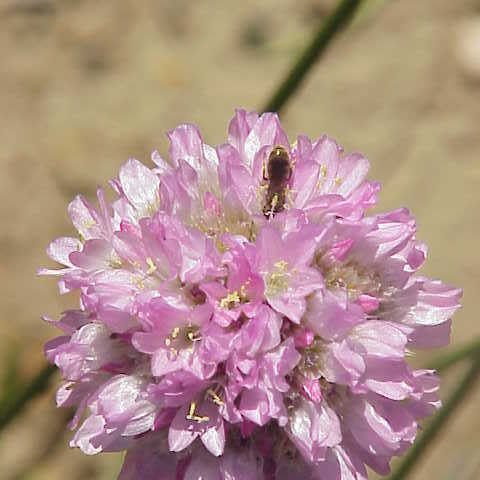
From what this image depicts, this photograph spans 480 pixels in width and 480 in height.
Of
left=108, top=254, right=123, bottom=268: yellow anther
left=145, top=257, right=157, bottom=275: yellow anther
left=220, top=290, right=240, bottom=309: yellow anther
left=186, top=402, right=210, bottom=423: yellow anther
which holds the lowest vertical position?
left=186, top=402, right=210, bottom=423: yellow anther

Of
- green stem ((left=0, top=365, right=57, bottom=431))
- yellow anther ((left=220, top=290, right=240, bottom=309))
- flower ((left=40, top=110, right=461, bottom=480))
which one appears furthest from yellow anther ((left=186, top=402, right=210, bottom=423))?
green stem ((left=0, top=365, right=57, bottom=431))

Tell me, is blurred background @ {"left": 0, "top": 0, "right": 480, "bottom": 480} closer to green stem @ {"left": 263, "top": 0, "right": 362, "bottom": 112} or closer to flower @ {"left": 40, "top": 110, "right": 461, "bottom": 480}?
green stem @ {"left": 263, "top": 0, "right": 362, "bottom": 112}

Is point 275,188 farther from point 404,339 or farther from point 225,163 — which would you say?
point 404,339

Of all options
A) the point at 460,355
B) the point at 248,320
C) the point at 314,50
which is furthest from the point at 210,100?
the point at 248,320

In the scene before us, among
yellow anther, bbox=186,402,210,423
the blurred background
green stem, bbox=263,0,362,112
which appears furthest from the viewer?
the blurred background

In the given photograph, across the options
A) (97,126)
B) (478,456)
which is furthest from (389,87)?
(478,456)

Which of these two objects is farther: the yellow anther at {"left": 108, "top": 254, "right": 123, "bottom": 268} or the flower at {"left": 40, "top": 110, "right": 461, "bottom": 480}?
the yellow anther at {"left": 108, "top": 254, "right": 123, "bottom": 268}
